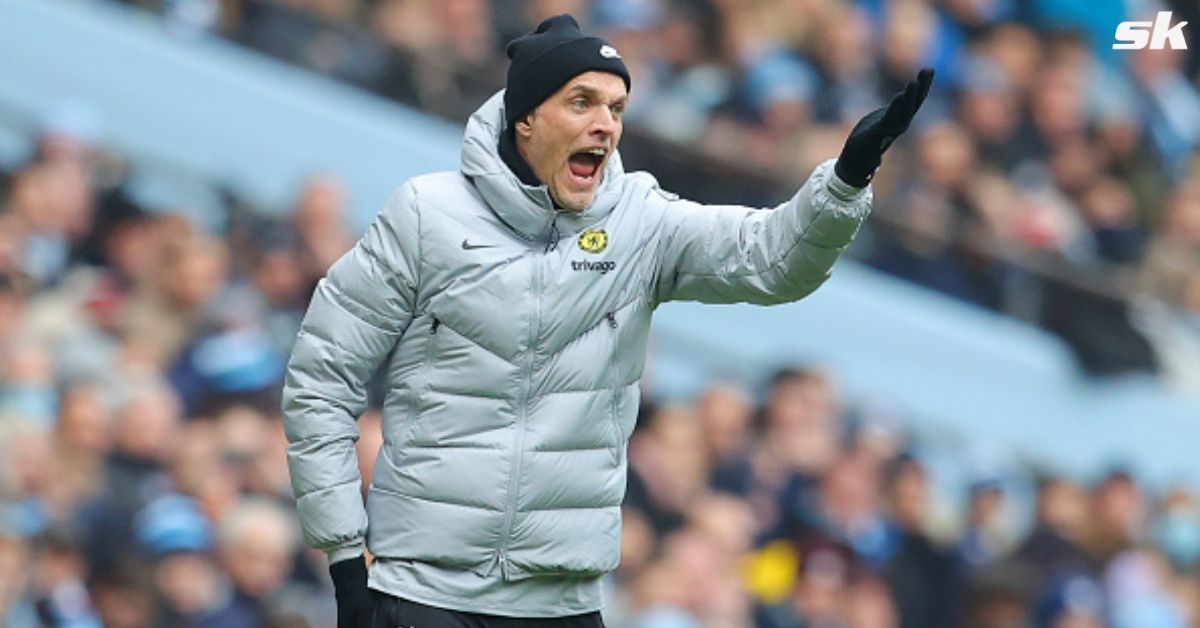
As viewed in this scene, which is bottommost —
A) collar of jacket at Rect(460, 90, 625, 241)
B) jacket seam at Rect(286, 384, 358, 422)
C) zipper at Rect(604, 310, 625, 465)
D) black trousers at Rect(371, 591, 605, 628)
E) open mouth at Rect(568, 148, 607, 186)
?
black trousers at Rect(371, 591, 605, 628)

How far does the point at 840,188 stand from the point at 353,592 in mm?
1249

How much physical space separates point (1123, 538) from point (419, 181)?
7043 mm

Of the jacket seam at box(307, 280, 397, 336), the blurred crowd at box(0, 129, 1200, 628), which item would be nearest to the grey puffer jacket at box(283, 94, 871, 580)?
the jacket seam at box(307, 280, 397, 336)

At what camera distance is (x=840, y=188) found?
16.1ft

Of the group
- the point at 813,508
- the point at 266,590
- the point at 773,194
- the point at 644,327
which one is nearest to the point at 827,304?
the point at 773,194

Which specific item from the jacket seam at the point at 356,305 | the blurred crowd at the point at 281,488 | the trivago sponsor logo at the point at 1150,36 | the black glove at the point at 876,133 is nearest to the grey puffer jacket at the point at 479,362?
the jacket seam at the point at 356,305

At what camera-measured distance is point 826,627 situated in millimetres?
10062

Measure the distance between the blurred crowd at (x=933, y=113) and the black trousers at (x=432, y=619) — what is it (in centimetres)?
581

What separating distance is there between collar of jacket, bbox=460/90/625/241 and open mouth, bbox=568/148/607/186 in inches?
2.8

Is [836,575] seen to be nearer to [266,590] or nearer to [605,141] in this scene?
[266,590]

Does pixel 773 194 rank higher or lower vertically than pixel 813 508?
higher

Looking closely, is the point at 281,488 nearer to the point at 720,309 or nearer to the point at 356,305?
the point at 720,309

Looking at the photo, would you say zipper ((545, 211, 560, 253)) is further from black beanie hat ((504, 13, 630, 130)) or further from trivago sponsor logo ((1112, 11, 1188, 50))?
trivago sponsor logo ((1112, 11, 1188, 50))

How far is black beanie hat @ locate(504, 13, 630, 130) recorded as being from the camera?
16.5 ft
